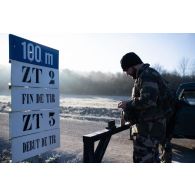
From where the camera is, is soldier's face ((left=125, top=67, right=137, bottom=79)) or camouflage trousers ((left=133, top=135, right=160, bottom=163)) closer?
camouflage trousers ((left=133, top=135, right=160, bottom=163))

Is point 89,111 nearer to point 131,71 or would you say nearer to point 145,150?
point 131,71

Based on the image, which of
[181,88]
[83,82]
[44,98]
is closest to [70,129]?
[181,88]

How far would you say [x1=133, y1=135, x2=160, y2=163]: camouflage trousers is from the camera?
3535mm

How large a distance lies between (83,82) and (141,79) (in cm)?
4049

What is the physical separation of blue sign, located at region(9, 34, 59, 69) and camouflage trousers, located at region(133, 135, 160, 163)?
1.44m

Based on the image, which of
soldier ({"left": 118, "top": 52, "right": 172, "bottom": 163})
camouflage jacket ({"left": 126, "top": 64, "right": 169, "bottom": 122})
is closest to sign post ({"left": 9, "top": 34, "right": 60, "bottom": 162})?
soldier ({"left": 118, "top": 52, "right": 172, "bottom": 163})

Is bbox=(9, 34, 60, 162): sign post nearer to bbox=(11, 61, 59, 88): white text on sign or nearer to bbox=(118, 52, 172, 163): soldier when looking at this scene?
bbox=(11, 61, 59, 88): white text on sign

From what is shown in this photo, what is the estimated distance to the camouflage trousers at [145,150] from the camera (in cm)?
354

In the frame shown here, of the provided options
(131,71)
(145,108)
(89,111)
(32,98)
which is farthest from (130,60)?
(89,111)

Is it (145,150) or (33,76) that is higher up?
(33,76)

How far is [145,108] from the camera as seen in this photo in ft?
11.3

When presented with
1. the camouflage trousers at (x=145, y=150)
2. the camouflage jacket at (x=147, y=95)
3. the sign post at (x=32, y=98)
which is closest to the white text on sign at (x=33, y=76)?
the sign post at (x=32, y=98)

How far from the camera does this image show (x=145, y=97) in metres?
3.40

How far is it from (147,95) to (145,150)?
2.05ft
